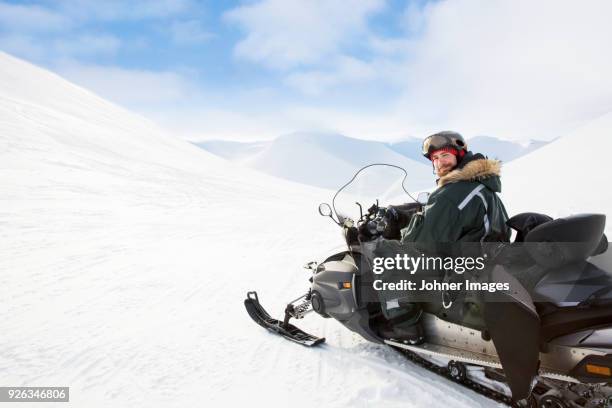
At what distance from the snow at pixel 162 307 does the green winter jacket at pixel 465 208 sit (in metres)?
1.07

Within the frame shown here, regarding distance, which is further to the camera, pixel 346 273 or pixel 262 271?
pixel 262 271

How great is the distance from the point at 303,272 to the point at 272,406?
3540 millimetres

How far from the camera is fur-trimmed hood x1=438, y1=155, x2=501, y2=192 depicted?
2.77 metres

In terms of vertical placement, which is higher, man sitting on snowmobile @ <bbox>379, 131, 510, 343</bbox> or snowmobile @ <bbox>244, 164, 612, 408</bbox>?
man sitting on snowmobile @ <bbox>379, 131, 510, 343</bbox>

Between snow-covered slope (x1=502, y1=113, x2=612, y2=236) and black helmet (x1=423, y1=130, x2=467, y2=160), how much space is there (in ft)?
15.1

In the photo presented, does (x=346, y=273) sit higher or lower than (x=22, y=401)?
higher

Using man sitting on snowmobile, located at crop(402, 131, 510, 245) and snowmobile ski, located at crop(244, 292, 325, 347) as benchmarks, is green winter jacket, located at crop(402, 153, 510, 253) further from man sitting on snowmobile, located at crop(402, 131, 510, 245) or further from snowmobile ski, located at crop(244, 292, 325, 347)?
snowmobile ski, located at crop(244, 292, 325, 347)

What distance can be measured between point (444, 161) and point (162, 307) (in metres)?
3.30

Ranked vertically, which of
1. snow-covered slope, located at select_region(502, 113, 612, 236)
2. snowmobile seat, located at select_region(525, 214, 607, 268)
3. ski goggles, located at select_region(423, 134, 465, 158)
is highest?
snow-covered slope, located at select_region(502, 113, 612, 236)

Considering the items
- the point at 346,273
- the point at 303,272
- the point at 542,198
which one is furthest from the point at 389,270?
the point at 542,198

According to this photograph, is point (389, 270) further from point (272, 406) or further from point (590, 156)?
point (590, 156)

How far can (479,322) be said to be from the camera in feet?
8.95

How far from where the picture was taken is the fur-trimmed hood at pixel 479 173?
277cm

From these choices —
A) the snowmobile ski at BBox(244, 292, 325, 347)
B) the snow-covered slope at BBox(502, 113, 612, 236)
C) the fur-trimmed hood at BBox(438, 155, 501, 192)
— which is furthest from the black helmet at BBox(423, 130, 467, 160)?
the snow-covered slope at BBox(502, 113, 612, 236)
